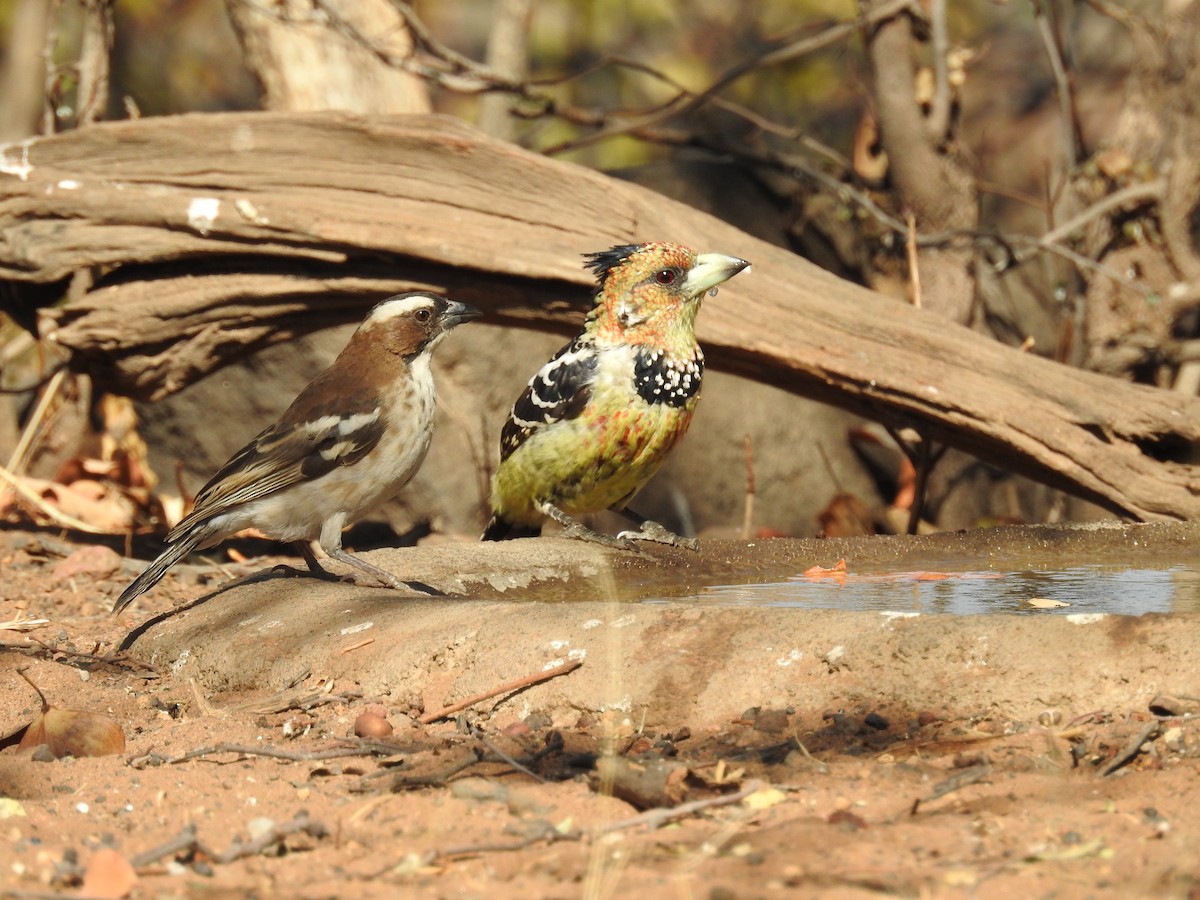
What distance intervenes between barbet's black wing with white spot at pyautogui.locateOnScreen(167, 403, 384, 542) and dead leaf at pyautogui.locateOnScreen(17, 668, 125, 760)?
63.0 inches

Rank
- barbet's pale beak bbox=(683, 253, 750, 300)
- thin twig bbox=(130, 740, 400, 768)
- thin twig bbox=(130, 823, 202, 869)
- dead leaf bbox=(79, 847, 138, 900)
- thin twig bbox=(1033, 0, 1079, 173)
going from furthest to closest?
thin twig bbox=(1033, 0, 1079, 173), barbet's pale beak bbox=(683, 253, 750, 300), thin twig bbox=(130, 740, 400, 768), thin twig bbox=(130, 823, 202, 869), dead leaf bbox=(79, 847, 138, 900)

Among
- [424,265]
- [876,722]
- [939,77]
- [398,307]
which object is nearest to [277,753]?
[876,722]

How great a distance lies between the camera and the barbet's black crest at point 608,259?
6070 mm

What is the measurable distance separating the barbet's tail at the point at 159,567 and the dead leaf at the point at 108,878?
2.25 m

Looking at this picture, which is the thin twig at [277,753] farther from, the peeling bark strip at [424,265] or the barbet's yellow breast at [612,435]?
the peeling bark strip at [424,265]

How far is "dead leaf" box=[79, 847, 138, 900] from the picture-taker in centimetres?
264

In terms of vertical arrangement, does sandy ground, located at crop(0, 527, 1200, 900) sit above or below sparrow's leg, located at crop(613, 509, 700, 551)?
above

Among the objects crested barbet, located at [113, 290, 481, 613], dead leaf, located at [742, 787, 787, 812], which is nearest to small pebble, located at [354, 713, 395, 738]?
dead leaf, located at [742, 787, 787, 812]

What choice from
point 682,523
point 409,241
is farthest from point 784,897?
point 682,523

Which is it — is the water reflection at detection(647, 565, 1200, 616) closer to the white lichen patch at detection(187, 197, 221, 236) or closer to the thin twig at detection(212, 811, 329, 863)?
the thin twig at detection(212, 811, 329, 863)

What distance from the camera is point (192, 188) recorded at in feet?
20.6

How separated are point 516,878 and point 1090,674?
1415 mm

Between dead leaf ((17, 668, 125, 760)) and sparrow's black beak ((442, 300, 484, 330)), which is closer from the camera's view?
dead leaf ((17, 668, 125, 760))

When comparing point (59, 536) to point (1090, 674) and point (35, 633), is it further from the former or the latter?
point (1090, 674)
